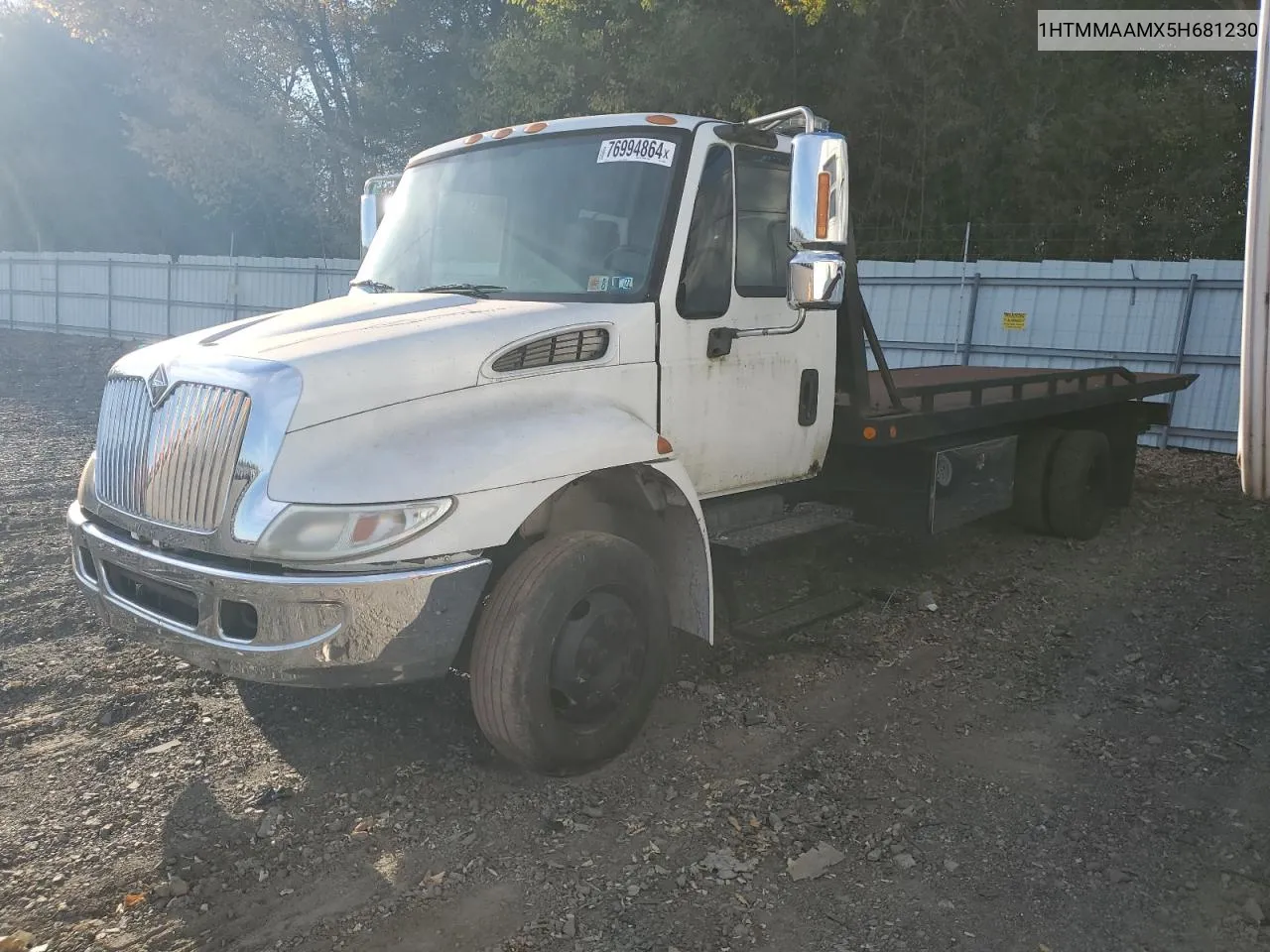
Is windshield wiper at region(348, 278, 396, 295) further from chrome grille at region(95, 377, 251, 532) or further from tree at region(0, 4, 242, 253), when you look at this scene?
tree at region(0, 4, 242, 253)

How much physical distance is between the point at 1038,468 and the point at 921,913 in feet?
16.2

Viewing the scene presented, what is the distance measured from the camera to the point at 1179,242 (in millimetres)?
16578

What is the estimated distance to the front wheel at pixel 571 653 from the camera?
11.8 feet

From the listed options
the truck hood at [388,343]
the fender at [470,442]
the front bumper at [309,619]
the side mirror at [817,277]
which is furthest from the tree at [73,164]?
the side mirror at [817,277]

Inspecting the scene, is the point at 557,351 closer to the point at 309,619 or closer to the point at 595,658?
the point at 595,658

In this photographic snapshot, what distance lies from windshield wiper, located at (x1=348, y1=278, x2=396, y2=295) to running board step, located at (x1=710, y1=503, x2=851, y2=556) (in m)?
1.83

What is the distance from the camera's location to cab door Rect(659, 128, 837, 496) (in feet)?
14.4

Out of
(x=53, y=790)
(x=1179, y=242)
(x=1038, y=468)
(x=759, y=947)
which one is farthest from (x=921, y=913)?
(x=1179, y=242)

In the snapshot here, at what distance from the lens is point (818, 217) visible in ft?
12.8

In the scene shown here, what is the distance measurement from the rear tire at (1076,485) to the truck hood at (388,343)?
14.3 feet

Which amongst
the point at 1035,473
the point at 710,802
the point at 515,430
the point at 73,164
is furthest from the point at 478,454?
the point at 73,164

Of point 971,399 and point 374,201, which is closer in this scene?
point 374,201

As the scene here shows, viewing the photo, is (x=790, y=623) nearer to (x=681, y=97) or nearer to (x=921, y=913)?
(x=921, y=913)

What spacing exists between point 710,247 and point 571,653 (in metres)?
1.83
